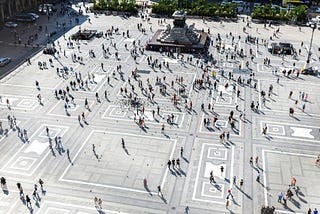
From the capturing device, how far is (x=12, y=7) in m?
96.0

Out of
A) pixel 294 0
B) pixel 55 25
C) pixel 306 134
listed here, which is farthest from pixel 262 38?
pixel 55 25

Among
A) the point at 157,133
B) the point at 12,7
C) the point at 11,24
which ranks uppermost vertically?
the point at 12,7

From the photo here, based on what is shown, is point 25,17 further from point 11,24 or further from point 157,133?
point 157,133

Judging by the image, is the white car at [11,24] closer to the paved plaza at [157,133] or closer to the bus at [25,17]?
the bus at [25,17]

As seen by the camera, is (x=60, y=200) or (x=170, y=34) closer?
(x=60, y=200)

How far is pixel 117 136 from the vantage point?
156 ft

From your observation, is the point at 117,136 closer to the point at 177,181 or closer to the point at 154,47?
the point at 177,181

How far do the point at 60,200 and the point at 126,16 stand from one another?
2610 inches

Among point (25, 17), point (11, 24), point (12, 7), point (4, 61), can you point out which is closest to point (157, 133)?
point (4, 61)

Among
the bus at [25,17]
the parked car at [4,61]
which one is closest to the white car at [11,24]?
the bus at [25,17]

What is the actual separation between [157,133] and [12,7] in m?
65.2

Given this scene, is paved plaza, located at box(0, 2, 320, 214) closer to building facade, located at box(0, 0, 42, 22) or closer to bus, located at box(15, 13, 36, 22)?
bus, located at box(15, 13, 36, 22)

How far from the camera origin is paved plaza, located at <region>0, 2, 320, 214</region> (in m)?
38.0

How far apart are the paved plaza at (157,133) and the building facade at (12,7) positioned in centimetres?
2756
